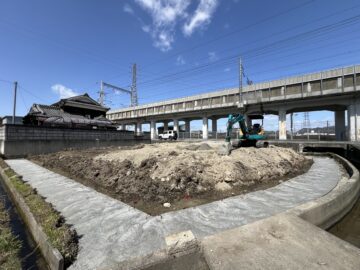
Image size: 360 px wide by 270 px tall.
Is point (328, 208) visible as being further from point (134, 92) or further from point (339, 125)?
point (134, 92)

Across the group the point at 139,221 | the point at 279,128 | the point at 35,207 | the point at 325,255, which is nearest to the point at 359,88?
the point at 279,128

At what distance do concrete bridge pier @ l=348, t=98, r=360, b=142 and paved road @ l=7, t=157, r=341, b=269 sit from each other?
812 inches

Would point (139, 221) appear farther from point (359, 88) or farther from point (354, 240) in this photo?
point (359, 88)

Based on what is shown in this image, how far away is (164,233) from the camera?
3617 millimetres

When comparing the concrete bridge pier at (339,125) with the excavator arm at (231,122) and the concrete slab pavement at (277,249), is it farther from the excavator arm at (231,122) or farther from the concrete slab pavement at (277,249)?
the concrete slab pavement at (277,249)

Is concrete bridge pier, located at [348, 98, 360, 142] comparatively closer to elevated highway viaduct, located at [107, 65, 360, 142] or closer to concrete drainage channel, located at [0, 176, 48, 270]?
elevated highway viaduct, located at [107, 65, 360, 142]

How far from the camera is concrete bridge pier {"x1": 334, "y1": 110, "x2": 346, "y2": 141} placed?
26.3m

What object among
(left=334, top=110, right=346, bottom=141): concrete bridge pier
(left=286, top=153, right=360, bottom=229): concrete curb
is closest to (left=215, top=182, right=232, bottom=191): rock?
(left=286, top=153, right=360, bottom=229): concrete curb

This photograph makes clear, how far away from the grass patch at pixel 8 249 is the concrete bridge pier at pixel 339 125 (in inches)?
1258

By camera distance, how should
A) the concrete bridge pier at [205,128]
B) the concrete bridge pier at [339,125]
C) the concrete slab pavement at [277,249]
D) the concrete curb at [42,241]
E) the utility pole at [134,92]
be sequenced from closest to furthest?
the concrete curb at [42,241], the concrete slab pavement at [277,249], the concrete bridge pier at [339,125], the concrete bridge pier at [205,128], the utility pole at [134,92]

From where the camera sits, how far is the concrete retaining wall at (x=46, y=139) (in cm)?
1547

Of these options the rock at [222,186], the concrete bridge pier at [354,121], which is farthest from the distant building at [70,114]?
the concrete bridge pier at [354,121]

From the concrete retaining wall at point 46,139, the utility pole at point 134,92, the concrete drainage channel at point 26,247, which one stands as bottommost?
the concrete drainage channel at point 26,247

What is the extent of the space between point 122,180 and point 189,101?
103ft
